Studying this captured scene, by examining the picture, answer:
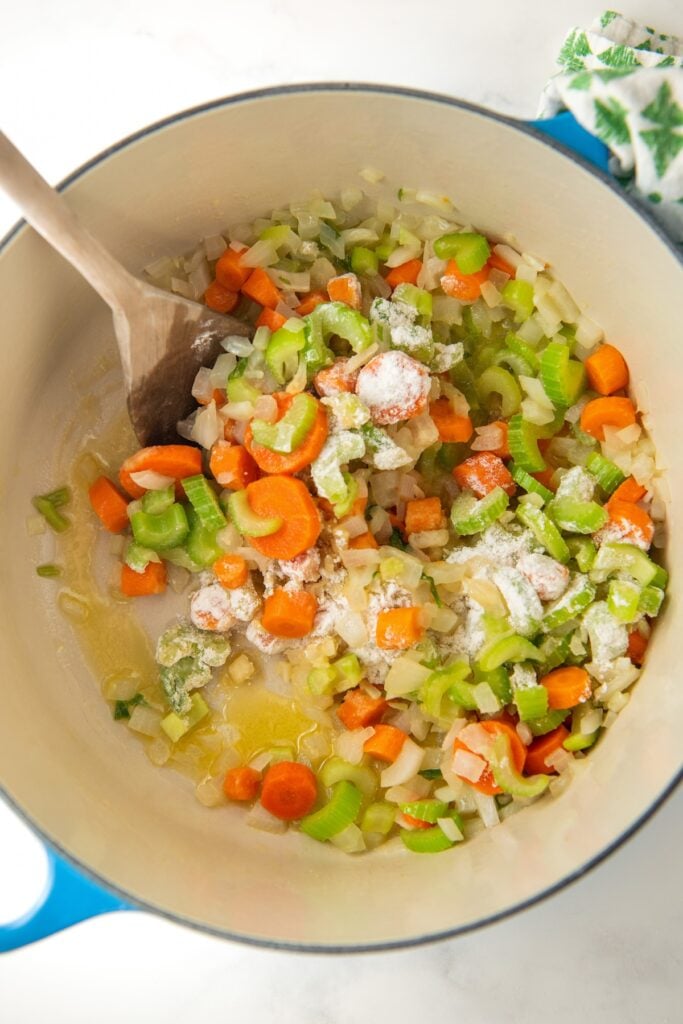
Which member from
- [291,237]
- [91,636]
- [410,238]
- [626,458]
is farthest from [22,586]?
[626,458]

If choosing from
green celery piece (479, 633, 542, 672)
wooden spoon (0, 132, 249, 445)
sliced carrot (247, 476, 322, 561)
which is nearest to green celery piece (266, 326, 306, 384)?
wooden spoon (0, 132, 249, 445)

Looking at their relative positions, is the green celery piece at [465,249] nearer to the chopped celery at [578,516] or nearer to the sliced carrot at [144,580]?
the chopped celery at [578,516]

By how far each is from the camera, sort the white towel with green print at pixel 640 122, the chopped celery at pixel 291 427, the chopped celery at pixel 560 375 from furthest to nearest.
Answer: the chopped celery at pixel 560 375, the chopped celery at pixel 291 427, the white towel with green print at pixel 640 122

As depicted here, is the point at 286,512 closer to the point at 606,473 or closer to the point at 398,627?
the point at 398,627

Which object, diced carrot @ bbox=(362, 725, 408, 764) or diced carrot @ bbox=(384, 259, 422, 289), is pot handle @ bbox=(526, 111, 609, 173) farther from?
diced carrot @ bbox=(362, 725, 408, 764)

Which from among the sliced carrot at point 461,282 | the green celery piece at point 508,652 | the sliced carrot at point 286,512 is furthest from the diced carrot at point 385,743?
the sliced carrot at point 461,282

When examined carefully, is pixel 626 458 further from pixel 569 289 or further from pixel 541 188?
pixel 541 188

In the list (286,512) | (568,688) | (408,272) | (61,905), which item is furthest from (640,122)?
(61,905)
